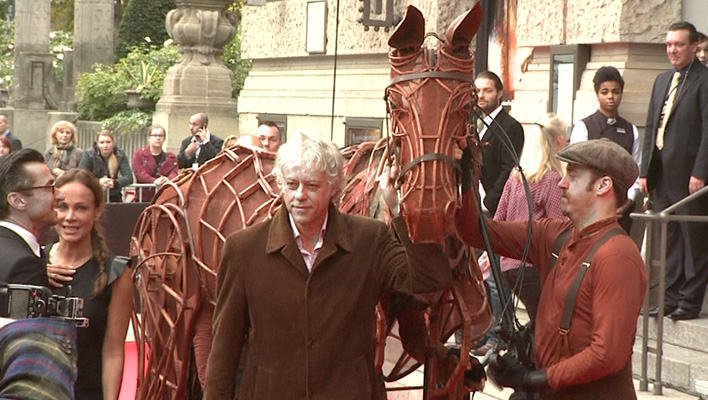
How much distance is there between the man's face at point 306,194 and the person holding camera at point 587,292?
1.64 ft

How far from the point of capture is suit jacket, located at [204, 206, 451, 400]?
429 centimetres

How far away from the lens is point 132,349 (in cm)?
1042

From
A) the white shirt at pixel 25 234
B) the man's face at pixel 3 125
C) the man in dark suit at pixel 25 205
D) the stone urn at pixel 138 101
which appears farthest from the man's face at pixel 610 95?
the stone urn at pixel 138 101

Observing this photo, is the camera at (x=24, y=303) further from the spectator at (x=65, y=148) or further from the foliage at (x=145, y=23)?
the foliage at (x=145, y=23)

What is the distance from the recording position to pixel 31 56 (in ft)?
118

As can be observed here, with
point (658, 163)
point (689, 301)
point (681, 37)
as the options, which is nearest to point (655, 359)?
point (689, 301)

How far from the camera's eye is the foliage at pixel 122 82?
91.9 feet

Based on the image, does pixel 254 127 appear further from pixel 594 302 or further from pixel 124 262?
pixel 594 302

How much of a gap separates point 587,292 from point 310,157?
1088 millimetres

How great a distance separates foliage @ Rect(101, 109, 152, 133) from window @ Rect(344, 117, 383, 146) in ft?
41.9

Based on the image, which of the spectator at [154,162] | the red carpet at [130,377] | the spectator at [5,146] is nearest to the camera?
the red carpet at [130,377]

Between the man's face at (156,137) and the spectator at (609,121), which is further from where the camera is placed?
the man's face at (156,137)

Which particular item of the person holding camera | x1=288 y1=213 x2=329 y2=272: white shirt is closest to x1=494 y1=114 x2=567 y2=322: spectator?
the person holding camera

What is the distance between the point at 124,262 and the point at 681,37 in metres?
4.53
